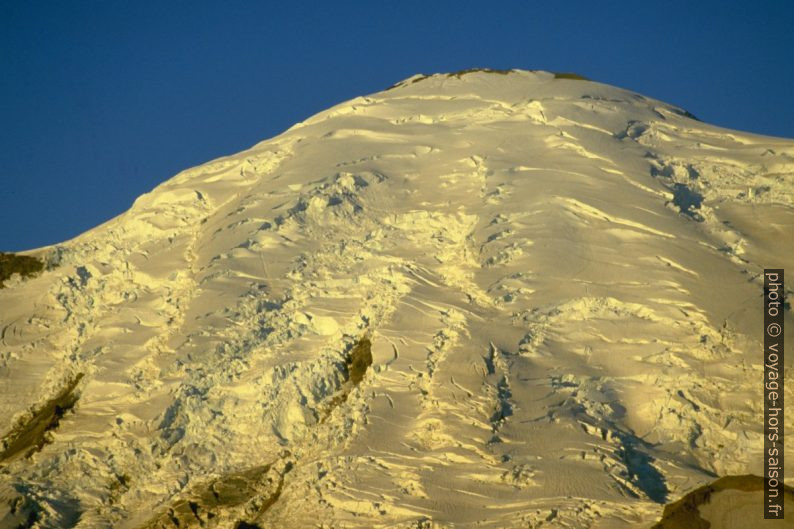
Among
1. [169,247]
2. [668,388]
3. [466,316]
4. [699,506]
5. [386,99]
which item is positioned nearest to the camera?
[699,506]

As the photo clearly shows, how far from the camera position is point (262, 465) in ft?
101

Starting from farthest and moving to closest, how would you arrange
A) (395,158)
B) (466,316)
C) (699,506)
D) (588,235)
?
1. (395,158)
2. (588,235)
3. (466,316)
4. (699,506)

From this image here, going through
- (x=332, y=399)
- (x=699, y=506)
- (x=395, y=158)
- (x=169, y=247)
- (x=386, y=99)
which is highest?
(x=386, y=99)

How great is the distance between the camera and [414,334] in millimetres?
33250

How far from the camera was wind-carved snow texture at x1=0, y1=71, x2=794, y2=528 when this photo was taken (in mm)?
28891

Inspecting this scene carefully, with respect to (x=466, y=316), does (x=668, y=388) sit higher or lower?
lower

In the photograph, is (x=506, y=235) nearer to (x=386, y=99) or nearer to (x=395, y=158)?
(x=395, y=158)

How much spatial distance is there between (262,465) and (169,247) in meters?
12.0

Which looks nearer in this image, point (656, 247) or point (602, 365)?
point (602, 365)

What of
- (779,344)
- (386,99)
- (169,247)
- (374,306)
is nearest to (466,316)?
(374,306)

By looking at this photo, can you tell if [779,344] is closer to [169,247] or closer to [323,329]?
[323,329]

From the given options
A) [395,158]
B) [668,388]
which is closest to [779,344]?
[668,388]

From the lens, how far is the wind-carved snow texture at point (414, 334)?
28.9m

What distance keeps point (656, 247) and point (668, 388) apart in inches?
Result: 243
